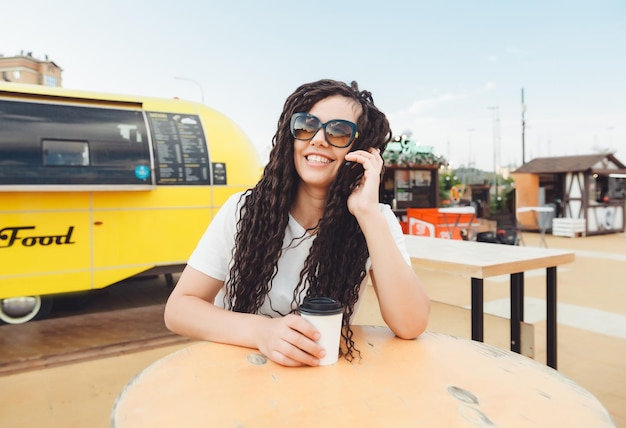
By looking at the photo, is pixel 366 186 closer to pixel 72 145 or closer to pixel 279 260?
pixel 279 260

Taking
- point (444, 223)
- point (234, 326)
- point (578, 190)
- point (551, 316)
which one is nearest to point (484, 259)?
point (551, 316)

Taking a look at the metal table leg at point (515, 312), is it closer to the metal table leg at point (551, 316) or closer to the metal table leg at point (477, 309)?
the metal table leg at point (551, 316)

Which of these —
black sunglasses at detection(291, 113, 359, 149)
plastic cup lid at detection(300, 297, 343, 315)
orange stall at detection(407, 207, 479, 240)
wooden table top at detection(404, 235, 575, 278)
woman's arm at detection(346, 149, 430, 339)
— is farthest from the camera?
orange stall at detection(407, 207, 479, 240)

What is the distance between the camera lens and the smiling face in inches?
57.9

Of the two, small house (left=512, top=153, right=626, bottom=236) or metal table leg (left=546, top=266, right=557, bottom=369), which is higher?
small house (left=512, top=153, right=626, bottom=236)

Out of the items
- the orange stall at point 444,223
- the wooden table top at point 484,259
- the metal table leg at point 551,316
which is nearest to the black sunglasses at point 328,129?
the wooden table top at point 484,259

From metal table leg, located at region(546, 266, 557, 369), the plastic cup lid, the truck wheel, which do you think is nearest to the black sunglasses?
the plastic cup lid

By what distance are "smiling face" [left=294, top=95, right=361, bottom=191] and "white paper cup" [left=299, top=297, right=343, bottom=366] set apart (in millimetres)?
493

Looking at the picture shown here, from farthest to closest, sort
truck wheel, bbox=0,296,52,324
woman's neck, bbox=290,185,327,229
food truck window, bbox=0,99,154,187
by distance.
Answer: truck wheel, bbox=0,296,52,324 → food truck window, bbox=0,99,154,187 → woman's neck, bbox=290,185,327,229

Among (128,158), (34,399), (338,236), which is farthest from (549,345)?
(128,158)

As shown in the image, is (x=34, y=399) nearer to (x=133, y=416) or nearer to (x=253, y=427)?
(x=133, y=416)

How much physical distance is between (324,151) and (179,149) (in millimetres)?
3533

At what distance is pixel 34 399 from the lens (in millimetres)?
2852

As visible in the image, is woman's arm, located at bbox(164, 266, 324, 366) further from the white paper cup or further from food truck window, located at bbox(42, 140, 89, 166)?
food truck window, located at bbox(42, 140, 89, 166)
